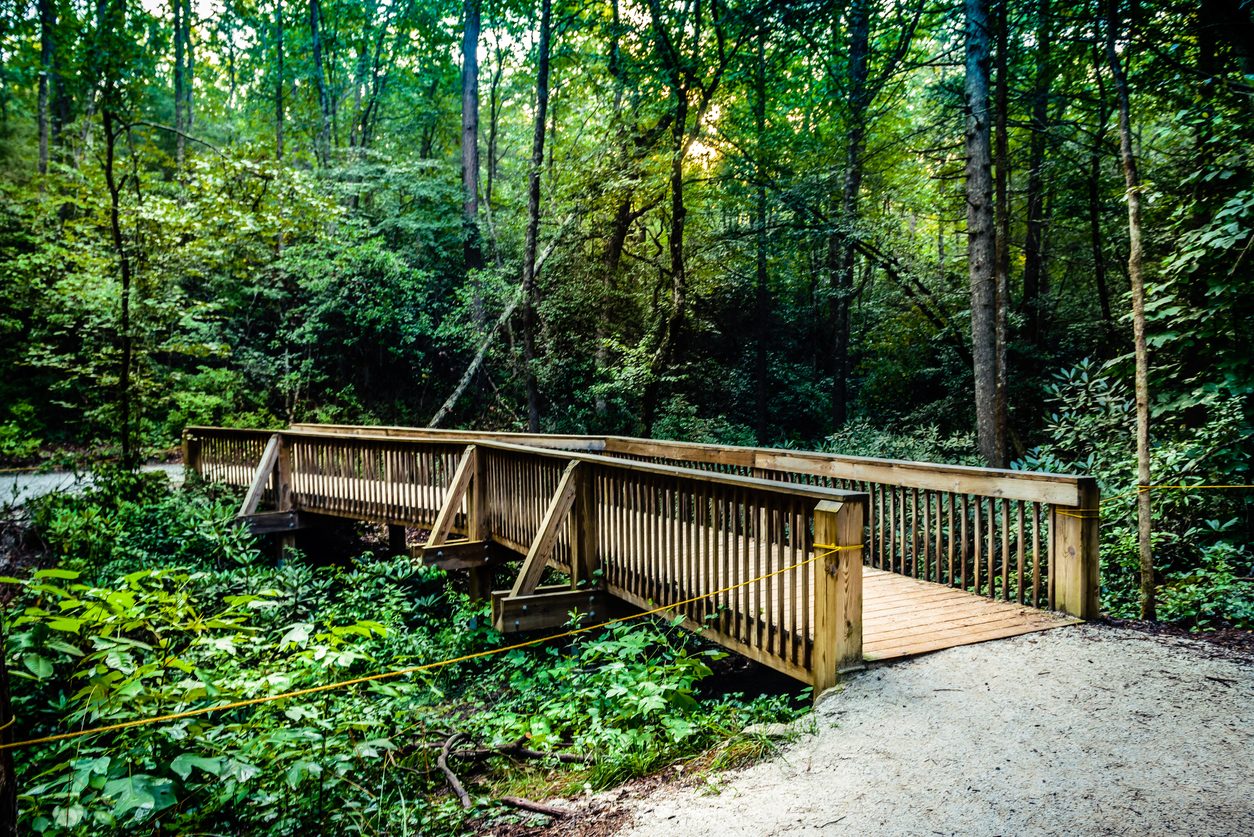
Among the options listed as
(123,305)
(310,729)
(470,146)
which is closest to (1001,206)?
(310,729)

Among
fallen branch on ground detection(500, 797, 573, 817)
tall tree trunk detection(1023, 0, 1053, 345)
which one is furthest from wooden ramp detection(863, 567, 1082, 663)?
tall tree trunk detection(1023, 0, 1053, 345)

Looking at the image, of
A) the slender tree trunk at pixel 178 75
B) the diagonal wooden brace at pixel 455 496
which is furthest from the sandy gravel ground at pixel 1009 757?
the slender tree trunk at pixel 178 75

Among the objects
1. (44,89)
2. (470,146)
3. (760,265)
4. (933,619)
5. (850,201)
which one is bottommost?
(933,619)

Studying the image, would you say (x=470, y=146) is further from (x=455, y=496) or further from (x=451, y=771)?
(x=451, y=771)

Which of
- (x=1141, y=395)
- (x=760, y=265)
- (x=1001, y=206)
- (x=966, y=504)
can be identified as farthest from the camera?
(x=760, y=265)

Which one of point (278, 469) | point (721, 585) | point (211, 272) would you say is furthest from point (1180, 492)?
point (211, 272)

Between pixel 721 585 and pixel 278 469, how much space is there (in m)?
8.56

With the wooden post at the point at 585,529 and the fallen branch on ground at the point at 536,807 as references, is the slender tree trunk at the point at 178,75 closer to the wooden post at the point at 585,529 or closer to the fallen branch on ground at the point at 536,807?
the wooden post at the point at 585,529

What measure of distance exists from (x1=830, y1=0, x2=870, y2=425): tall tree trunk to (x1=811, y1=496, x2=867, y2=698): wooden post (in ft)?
32.1

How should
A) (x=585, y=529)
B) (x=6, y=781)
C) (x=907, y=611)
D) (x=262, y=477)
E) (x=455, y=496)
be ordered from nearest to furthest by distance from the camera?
(x=6, y=781) → (x=907, y=611) → (x=585, y=529) → (x=455, y=496) → (x=262, y=477)

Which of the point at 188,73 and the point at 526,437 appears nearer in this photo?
the point at 526,437

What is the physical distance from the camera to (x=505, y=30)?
2244cm

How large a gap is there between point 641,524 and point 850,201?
11.4 meters

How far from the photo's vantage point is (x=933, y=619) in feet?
16.3
